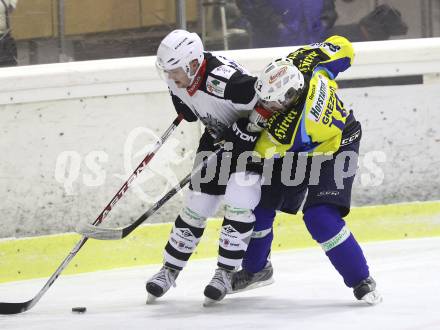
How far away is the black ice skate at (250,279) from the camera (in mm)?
4738

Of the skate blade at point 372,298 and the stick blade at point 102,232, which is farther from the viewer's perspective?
the stick blade at point 102,232

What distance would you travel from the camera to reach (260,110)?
428 centimetres

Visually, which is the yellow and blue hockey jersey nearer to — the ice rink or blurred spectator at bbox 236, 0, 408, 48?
the ice rink

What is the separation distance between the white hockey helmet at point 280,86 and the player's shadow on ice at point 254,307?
794mm

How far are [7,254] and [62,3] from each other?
140cm

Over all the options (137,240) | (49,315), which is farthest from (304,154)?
(137,240)

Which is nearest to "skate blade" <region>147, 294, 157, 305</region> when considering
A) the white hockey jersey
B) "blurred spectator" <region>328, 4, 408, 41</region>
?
the white hockey jersey

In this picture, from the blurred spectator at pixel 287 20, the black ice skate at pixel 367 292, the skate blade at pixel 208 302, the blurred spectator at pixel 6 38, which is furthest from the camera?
the blurred spectator at pixel 287 20

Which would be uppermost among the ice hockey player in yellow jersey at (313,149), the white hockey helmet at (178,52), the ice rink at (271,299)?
the white hockey helmet at (178,52)

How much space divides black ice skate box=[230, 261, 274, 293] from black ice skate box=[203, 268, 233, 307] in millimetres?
240

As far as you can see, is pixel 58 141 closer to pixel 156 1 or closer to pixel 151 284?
pixel 156 1

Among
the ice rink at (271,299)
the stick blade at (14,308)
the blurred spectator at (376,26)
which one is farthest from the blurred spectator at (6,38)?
the blurred spectator at (376,26)

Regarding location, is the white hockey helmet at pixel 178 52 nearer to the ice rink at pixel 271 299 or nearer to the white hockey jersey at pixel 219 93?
the white hockey jersey at pixel 219 93

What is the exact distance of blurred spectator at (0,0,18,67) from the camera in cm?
590
